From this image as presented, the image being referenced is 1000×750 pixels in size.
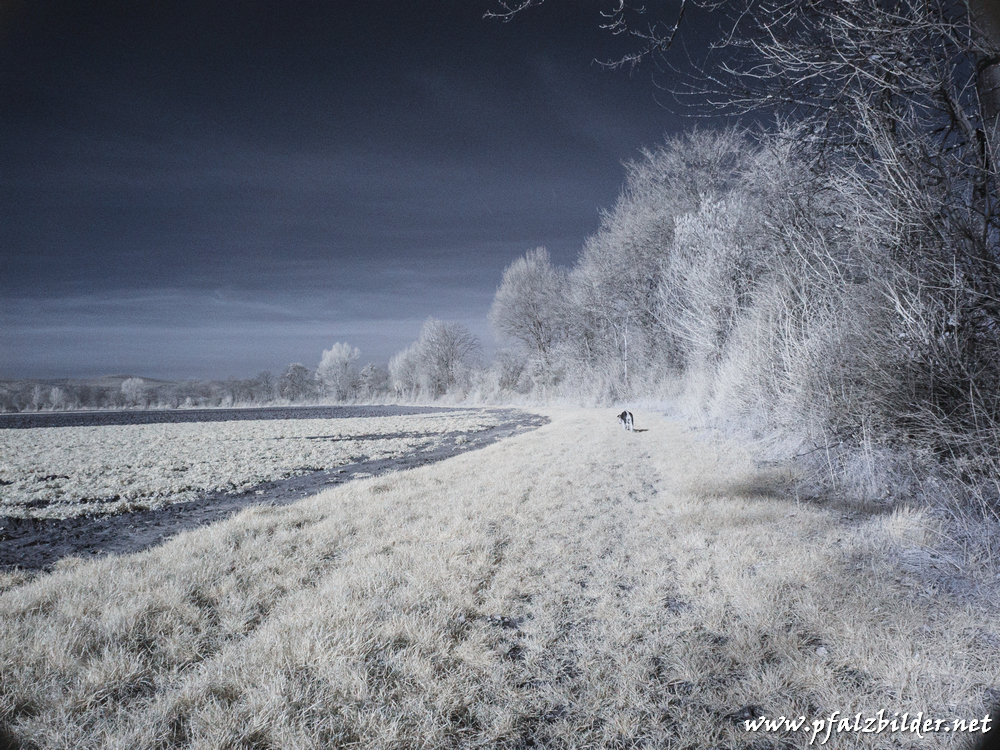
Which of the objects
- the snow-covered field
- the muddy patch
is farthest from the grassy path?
the snow-covered field

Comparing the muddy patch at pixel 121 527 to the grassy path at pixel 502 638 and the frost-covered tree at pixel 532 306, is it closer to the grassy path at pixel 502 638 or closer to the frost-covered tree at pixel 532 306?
the grassy path at pixel 502 638

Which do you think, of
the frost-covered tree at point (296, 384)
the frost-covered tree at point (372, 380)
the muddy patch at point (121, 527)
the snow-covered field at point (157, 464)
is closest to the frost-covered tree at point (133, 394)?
the frost-covered tree at point (296, 384)

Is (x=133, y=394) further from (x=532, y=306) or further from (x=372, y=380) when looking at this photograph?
(x=532, y=306)

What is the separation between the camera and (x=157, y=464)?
10891 millimetres

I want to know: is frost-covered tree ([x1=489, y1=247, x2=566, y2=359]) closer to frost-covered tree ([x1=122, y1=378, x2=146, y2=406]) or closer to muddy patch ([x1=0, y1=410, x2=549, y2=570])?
muddy patch ([x1=0, y1=410, x2=549, y2=570])

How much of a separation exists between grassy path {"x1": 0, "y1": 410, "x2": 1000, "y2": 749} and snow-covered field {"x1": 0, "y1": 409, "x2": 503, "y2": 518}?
16.0ft

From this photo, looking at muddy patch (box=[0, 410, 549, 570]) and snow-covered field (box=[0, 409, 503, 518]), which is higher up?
muddy patch (box=[0, 410, 549, 570])

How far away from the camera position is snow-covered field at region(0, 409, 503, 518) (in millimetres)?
7242

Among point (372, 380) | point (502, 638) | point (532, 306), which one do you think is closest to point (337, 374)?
point (372, 380)

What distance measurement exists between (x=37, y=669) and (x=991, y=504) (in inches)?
223

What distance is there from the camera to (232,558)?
357 centimetres

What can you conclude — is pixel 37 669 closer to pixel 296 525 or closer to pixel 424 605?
pixel 424 605

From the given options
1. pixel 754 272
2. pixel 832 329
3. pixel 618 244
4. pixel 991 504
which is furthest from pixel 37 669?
pixel 618 244

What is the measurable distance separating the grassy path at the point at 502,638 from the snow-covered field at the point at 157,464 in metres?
4.87
